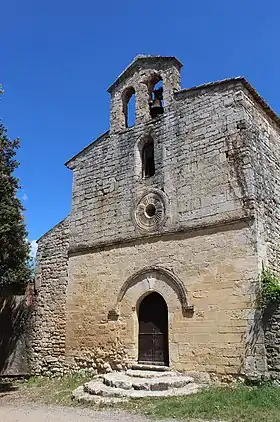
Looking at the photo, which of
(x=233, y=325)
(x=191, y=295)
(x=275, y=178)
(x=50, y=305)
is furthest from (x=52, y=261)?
(x=275, y=178)

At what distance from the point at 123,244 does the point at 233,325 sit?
391 cm

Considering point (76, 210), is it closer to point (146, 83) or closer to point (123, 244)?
point (123, 244)

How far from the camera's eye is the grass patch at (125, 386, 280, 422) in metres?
6.34

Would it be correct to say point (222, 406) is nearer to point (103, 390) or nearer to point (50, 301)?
point (103, 390)

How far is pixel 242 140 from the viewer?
9773 mm

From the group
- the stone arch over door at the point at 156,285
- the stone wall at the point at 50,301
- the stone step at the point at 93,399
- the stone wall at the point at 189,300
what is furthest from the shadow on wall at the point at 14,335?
the stone step at the point at 93,399

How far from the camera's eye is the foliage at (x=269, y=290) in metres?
8.15

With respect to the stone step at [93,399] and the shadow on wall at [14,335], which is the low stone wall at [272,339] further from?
the shadow on wall at [14,335]

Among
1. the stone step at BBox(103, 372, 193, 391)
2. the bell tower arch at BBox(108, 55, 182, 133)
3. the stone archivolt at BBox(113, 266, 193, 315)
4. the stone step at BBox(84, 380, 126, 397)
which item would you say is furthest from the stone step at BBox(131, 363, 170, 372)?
the bell tower arch at BBox(108, 55, 182, 133)

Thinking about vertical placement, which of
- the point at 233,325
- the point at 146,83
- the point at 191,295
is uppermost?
the point at 146,83

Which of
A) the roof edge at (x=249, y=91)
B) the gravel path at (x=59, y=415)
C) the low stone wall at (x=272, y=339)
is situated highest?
the roof edge at (x=249, y=91)

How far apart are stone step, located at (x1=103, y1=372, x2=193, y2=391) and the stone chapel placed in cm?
57

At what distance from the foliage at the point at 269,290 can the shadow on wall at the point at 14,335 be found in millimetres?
7545

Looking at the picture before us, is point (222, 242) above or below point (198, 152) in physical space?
below
